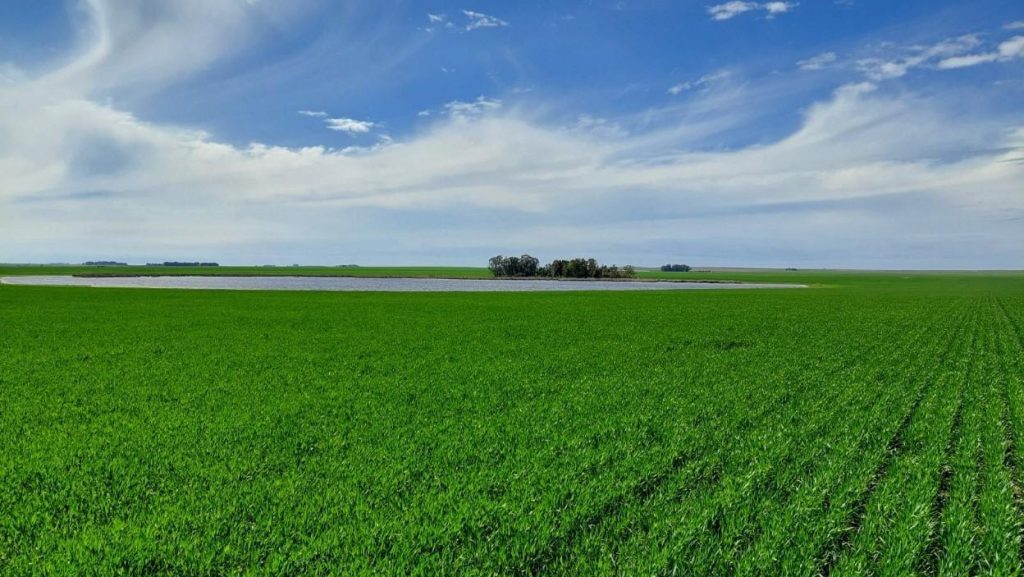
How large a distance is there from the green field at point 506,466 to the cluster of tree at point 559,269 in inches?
6097

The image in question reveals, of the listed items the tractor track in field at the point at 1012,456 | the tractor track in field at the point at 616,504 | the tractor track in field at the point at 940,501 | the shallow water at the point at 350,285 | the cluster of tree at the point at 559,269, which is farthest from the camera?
the cluster of tree at the point at 559,269

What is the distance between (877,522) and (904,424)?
5.78 meters

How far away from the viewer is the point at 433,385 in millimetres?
14055

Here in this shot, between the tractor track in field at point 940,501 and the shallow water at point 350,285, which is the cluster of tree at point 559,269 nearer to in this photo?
the shallow water at point 350,285

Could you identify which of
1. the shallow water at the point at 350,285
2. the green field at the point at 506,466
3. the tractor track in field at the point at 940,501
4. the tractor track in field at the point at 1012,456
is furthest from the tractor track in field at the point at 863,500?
the shallow water at the point at 350,285

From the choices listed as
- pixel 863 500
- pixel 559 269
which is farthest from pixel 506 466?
pixel 559 269

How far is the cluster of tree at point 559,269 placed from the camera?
565ft

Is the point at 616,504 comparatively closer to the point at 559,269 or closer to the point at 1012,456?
the point at 1012,456

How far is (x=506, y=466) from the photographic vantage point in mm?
8039

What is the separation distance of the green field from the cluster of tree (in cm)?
15486

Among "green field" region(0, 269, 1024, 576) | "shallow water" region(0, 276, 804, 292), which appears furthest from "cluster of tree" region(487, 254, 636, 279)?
"green field" region(0, 269, 1024, 576)

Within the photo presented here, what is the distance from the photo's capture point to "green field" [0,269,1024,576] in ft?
18.7

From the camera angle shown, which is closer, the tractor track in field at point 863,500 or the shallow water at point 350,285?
the tractor track in field at point 863,500

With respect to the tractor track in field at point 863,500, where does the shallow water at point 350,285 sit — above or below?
above
